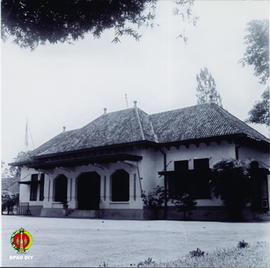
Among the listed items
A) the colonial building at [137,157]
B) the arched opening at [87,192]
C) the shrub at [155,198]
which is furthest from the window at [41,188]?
the shrub at [155,198]

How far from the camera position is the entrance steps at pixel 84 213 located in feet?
65.4

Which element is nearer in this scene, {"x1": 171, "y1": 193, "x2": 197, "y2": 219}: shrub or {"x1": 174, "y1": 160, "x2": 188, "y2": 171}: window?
{"x1": 171, "y1": 193, "x2": 197, "y2": 219}: shrub

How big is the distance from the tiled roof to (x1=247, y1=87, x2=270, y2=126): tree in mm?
2746

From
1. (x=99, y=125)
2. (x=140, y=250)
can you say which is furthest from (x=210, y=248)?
(x=99, y=125)

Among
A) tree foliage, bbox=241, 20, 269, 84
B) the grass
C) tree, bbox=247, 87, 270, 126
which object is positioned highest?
tree foliage, bbox=241, 20, 269, 84

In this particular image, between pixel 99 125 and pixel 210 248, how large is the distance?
56.9ft

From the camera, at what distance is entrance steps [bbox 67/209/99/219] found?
65.4 ft

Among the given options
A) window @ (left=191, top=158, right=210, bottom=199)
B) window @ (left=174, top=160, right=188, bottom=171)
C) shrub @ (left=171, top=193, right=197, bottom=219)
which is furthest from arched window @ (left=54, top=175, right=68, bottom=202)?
window @ (left=191, top=158, right=210, bottom=199)

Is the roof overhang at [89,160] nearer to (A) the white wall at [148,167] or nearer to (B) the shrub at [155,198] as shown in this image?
(A) the white wall at [148,167]

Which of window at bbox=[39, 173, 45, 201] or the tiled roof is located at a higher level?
the tiled roof

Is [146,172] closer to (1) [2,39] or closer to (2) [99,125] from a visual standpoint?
A: (2) [99,125]

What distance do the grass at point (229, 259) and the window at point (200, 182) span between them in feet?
36.6

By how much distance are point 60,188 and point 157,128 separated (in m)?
6.87

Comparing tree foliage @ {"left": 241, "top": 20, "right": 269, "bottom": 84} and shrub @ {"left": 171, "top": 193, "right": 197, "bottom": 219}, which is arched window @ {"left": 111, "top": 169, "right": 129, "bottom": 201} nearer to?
shrub @ {"left": 171, "top": 193, "right": 197, "bottom": 219}
